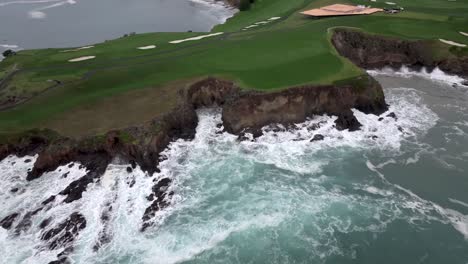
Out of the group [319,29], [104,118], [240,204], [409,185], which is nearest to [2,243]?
[104,118]

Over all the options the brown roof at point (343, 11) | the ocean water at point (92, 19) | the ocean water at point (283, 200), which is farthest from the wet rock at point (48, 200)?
the brown roof at point (343, 11)

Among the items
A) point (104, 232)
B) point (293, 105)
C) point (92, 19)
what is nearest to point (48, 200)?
point (104, 232)

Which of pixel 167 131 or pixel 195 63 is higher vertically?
pixel 195 63

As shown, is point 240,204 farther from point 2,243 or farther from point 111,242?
point 2,243

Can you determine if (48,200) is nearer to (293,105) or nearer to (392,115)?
(293,105)

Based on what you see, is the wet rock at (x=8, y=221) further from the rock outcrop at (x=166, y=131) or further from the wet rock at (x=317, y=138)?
the wet rock at (x=317, y=138)

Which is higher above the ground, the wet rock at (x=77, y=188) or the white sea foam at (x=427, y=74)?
the wet rock at (x=77, y=188)

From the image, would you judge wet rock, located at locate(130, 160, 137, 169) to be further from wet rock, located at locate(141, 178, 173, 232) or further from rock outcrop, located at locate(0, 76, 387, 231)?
wet rock, located at locate(141, 178, 173, 232)
